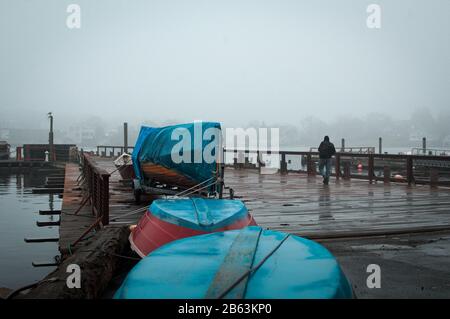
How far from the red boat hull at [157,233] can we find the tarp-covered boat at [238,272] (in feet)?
6.22

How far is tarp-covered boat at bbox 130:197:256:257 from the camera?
6.62 meters

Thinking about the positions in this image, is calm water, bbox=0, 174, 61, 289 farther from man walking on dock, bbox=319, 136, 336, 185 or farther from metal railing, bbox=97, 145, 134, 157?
metal railing, bbox=97, 145, 134, 157

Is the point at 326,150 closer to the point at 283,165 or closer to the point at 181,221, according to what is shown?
the point at 283,165

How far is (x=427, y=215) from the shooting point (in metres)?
10.4

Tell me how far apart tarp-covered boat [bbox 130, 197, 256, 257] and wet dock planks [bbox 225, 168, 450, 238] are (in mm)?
1503

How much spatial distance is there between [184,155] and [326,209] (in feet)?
11.6

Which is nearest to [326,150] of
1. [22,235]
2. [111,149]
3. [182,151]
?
[182,151]

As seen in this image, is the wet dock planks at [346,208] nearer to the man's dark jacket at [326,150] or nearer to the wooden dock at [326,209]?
the wooden dock at [326,209]

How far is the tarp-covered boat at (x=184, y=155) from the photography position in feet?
36.9

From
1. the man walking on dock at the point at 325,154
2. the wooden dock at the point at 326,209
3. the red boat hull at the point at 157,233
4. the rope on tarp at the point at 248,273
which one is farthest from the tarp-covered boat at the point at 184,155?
the man walking on dock at the point at 325,154
